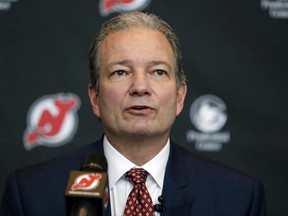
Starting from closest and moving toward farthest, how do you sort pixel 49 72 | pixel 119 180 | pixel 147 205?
pixel 147 205
pixel 119 180
pixel 49 72

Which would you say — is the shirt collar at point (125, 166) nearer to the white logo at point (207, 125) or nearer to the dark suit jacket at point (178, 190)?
the dark suit jacket at point (178, 190)

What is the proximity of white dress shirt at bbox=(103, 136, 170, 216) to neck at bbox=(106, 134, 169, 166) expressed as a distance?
14 millimetres

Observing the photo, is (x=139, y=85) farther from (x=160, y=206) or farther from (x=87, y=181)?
(x=87, y=181)

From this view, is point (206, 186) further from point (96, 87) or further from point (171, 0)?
point (171, 0)

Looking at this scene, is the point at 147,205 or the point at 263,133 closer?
the point at 147,205

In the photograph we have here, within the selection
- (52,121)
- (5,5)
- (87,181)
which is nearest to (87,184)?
(87,181)

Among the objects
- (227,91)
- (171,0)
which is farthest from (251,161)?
(171,0)

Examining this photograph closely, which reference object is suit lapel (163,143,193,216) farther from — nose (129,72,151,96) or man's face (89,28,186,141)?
nose (129,72,151,96)

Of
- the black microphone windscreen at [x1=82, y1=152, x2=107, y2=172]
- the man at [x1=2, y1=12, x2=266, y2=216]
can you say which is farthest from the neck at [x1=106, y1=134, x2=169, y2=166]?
the black microphone windscreen at [x1=82, y1=152, x2=107, y2=172]

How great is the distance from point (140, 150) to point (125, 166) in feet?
0.22

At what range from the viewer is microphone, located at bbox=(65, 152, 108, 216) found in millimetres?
1236

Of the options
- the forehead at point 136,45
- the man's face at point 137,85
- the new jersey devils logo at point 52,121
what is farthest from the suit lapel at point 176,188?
the new jersey devils logo at point 52,121

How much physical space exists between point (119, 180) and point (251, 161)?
2.97 ft

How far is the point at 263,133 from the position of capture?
8.75ft
